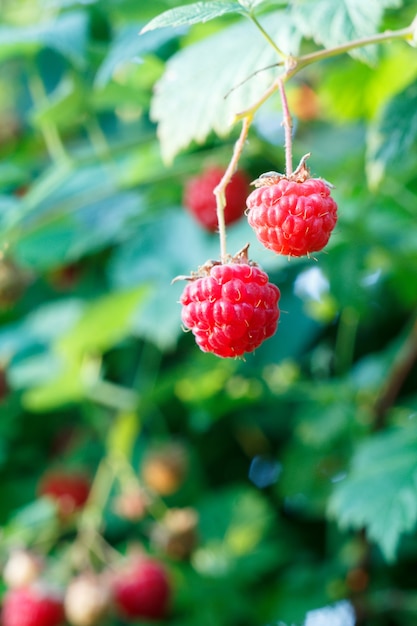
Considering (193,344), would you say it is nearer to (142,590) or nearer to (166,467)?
(166,467)

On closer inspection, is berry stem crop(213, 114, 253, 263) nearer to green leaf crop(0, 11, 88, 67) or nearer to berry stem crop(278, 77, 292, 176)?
berry stem crop(278, 77, 292, 176)

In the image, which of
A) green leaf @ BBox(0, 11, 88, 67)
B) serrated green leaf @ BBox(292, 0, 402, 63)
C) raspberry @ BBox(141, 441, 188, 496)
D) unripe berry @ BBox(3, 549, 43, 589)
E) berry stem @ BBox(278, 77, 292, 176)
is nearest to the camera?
berry stem @ BBox(278, 77, 292, 176)

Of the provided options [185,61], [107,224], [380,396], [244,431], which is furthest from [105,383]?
[185,61]

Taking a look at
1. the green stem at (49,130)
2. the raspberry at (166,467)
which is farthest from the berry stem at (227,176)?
the raspberry at (166,467)

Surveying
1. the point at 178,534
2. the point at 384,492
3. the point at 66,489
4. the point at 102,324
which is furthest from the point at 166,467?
the point at 384,492

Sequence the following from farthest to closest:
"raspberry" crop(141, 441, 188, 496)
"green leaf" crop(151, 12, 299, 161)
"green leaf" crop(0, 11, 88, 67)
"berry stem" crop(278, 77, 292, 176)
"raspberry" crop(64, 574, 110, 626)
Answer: "raspberry" crop(141, 441, 188, 496) < "raspberry" crop(64, 574, 110, 626) < "green leaf" crop(0, 11, 88, 67) < "green leaf" crop(151, 12, 299, 161) < "berry stem" crop(278, 77, 292, 176)

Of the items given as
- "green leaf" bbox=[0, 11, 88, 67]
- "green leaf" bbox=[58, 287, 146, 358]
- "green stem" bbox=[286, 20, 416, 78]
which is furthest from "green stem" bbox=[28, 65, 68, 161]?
"green stem" bbox=[286, 20, 416, 78]

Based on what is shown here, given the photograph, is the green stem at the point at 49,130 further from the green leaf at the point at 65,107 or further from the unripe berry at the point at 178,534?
the unripe berry at the point at 178,534
